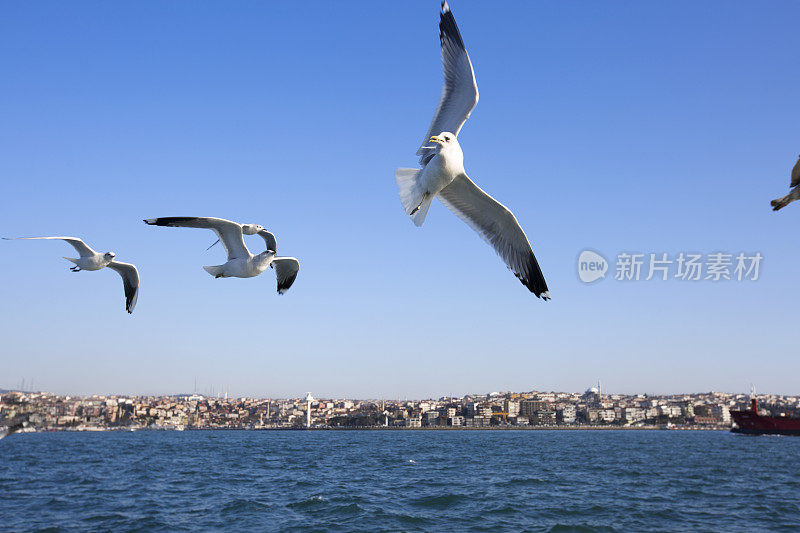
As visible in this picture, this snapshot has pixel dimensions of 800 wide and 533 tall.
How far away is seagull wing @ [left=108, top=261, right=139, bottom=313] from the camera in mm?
9562

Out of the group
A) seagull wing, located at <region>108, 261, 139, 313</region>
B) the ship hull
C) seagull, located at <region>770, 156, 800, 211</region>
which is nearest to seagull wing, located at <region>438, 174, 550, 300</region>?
seagull, located at <region>770, 156, 800, 211</region>


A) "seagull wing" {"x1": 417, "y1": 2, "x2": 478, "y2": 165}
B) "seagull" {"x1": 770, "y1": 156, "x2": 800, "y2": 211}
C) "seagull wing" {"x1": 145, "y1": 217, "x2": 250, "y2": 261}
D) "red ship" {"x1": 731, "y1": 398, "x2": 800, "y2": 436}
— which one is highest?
"seagull wing" {"x1": 417, "y1": 2, "x2": 478, "y2": 165}

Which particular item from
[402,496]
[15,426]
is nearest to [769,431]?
[402,496]

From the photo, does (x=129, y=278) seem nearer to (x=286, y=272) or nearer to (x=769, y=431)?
(x=286, y=272)

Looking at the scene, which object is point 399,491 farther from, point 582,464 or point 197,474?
point 582,464

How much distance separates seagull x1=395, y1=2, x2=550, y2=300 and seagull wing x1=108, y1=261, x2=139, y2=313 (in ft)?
17.2

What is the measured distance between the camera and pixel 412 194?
20.5 ft

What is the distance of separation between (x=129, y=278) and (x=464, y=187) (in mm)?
5795

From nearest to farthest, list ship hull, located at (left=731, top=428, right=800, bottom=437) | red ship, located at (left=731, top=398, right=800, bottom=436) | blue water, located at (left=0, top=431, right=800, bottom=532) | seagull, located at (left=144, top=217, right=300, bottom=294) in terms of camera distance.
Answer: seagull, located at (left=144, top=217, right=300, bottom=294) → blue water, located at (left=0, top=431, right=800, bottom=532) → ship hull, located at (left=731, top=428, right=800, bottom=437) → red ship, located at (left=731, top=398, right=800, bottom=436)

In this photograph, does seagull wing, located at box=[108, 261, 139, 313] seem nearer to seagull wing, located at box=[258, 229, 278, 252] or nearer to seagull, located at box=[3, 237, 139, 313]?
seagull, located at box=[3, 237, 139, 313]

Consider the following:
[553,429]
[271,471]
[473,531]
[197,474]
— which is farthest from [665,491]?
[553,429]

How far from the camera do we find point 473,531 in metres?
15.6

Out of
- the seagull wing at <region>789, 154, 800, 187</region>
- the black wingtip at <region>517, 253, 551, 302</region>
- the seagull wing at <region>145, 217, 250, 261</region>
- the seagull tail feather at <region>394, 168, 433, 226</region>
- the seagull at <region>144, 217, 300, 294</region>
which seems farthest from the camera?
the seagull at <region>144, 217, 300, 294</region>

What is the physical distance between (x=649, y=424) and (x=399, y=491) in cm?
11776
